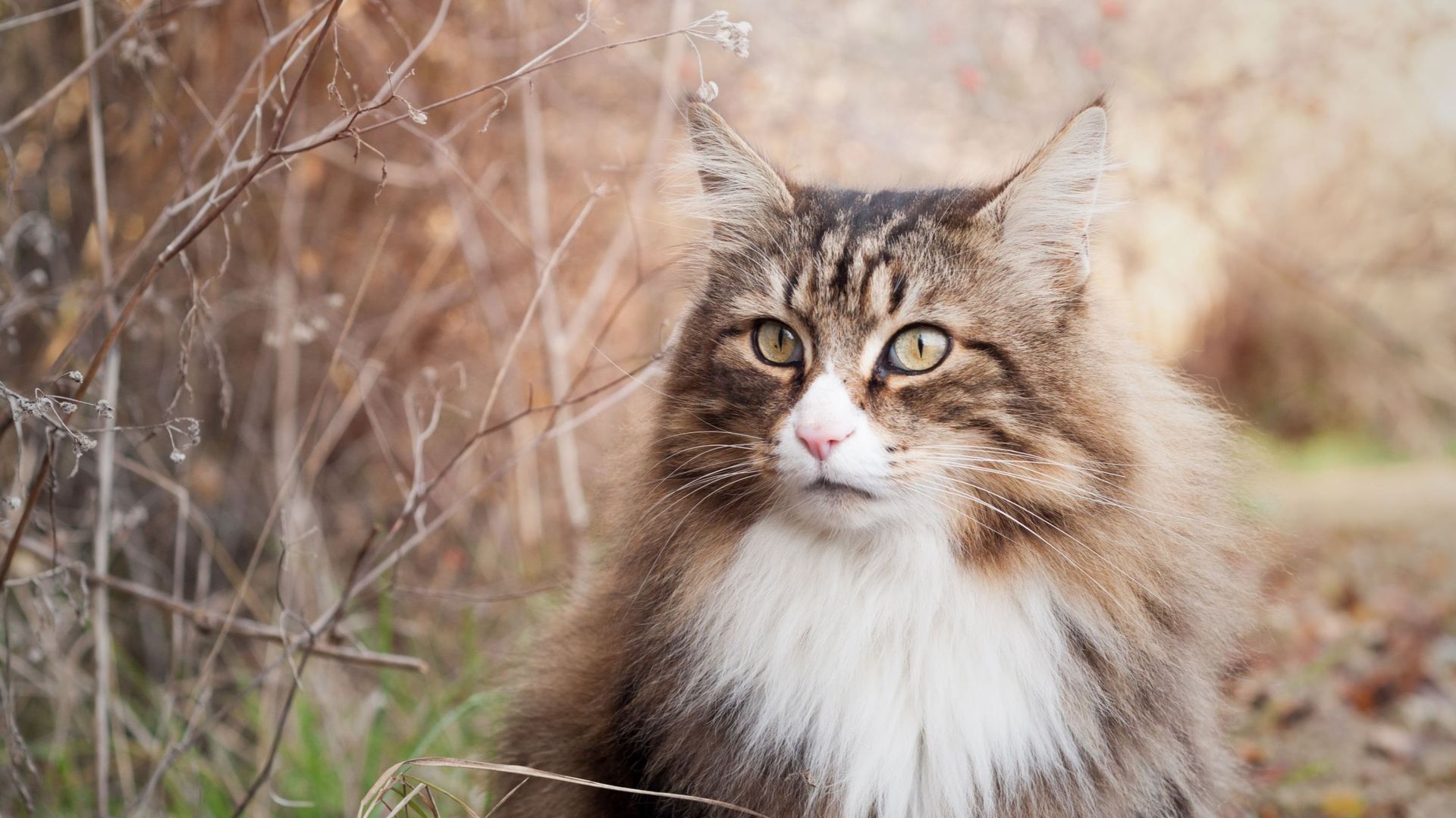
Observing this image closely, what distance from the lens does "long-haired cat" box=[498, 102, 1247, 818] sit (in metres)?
2.26

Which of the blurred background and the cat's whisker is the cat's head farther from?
the blurred background

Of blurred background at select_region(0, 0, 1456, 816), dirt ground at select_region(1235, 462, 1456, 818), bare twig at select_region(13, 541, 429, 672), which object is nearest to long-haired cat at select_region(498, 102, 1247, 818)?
blurred background at select_region(0, 0, 1456, 816)

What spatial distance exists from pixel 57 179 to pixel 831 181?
328 centimetres

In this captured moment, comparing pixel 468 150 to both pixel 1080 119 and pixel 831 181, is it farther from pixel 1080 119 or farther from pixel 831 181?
pixel 1080 119

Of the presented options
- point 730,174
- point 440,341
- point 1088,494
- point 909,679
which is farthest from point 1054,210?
point 440,341

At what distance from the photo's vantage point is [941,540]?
2262 mm

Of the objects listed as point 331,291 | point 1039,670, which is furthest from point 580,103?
point 1039,670

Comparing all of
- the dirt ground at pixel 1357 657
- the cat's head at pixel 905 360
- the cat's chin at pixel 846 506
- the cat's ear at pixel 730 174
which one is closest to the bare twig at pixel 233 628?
the cat's head at pixel 905 360

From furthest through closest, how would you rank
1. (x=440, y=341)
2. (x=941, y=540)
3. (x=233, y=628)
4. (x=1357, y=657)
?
(x=440, y=341) < (x=1357, y=657) < (x=233, y=628) < (x=941, y=540)

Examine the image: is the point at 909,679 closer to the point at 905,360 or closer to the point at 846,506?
the point at 846,506

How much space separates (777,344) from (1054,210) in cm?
67

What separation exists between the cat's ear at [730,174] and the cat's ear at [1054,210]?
51 centimetres

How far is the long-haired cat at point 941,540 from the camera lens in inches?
88.9

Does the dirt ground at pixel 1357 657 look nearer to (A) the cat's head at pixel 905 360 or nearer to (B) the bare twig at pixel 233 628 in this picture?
(A) the cat's head at pixel 905 360
